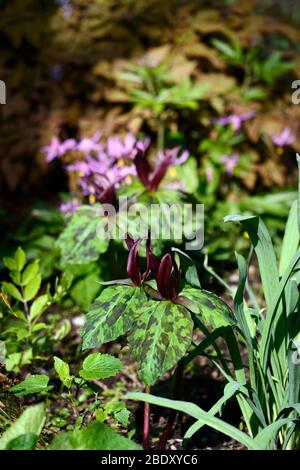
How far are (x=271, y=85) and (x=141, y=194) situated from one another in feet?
5.61

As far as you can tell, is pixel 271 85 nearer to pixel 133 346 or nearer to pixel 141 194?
pixel 141 194

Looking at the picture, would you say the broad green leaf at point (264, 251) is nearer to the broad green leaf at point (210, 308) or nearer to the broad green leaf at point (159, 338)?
the broad green leaf at point (210, 308)

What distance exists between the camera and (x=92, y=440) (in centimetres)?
139

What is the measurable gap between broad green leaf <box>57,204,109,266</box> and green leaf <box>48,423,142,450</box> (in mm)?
689

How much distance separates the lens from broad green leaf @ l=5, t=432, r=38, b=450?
4.38 feet

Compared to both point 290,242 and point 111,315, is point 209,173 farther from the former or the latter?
point 111,315

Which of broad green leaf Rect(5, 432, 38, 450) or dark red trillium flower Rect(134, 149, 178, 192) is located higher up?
dark red trillium flower Rect(134, 149, 178, 192)

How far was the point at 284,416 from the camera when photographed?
1.62 meters

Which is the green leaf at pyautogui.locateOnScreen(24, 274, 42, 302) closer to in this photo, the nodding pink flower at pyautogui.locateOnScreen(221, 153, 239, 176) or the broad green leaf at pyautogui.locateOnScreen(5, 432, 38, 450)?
the broad green leaf at pyautogui.locateOnScreen(5, 432, 38, 450)

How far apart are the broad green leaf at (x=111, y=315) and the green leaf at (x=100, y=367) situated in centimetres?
7

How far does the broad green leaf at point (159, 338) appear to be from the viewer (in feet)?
4.70

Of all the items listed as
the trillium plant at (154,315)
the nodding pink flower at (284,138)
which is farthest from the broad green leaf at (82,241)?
the nodding pink flower at (284,138)

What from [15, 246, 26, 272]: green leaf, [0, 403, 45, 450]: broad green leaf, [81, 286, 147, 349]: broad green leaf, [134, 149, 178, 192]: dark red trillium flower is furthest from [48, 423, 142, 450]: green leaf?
[134, 149, 178, 192]: dark red trillium flower
